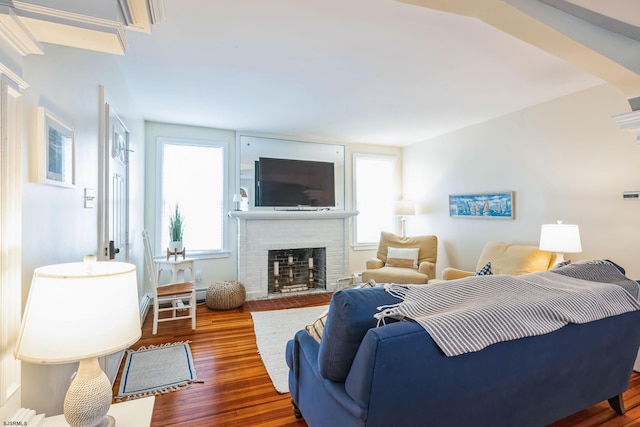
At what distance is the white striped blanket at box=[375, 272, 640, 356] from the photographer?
4.04 feet

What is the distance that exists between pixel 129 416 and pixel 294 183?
3945 mm

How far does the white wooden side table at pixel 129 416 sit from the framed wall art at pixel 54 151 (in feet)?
2.86

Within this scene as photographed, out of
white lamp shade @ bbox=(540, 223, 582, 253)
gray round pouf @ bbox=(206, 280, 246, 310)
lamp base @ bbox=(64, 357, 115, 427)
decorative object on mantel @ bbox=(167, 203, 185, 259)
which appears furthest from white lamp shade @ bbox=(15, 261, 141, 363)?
white lamp shade @ bbox=(540, 223, 582, 253)

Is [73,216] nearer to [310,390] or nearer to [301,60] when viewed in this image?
[310,390]

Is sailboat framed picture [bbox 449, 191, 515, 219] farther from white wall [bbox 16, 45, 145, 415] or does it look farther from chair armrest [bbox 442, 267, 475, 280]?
white wall [bbox 16, 45, 145, 415]

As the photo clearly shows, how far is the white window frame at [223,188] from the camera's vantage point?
13.9 ft

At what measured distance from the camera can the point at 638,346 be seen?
6.11ft

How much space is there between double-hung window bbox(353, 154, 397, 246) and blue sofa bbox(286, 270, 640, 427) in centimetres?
380

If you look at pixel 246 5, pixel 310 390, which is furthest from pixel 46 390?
pixel 246 5

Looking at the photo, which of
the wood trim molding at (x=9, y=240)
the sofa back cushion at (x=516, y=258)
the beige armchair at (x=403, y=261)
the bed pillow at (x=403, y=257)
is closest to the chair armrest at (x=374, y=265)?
the beige armchair at (x=403, y=261)

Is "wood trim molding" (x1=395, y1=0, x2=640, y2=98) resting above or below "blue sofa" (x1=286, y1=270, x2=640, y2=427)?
above

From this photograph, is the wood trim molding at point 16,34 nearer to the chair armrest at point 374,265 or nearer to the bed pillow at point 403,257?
the chair armrest at point 374,265

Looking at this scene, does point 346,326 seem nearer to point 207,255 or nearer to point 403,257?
point 403,257

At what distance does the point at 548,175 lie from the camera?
3.37 meters
